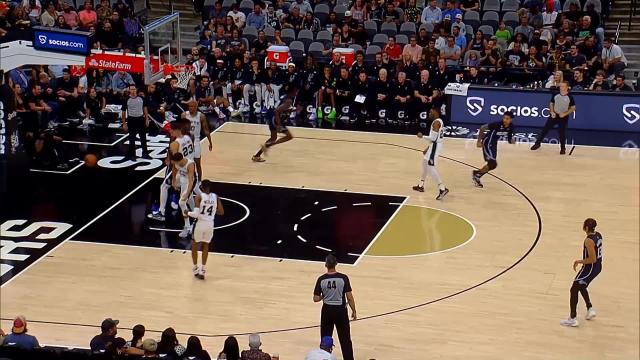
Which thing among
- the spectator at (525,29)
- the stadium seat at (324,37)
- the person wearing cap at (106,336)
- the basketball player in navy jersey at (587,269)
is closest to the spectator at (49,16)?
the stadium seat at (324,37)

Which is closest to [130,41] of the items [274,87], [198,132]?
[274,87]

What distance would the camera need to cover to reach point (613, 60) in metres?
27.2

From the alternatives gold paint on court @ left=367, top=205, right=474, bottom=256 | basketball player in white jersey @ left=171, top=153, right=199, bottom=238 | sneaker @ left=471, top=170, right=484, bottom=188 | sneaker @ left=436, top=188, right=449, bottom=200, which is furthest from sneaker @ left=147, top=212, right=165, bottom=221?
sneaker @ left=471, top=170, right=484, bottom=188

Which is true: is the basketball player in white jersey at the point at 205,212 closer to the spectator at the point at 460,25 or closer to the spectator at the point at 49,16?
the spectator at the point at 460,25

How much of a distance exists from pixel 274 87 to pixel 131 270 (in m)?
10.3

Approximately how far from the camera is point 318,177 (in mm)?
22625

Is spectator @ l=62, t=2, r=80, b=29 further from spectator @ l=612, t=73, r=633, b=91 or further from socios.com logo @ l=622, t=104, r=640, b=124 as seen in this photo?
socios.com logo @ l=622, t=104, r=640, b=124

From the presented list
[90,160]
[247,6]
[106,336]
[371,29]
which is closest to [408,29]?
[371,29]

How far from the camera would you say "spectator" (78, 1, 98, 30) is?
29812 millimetres

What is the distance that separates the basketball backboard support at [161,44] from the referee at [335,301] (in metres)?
10.7

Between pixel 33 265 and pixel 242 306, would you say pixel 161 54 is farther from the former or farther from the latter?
pixel 242 306

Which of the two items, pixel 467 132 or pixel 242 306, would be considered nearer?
pixel 242 306

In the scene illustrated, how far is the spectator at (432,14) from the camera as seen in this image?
29250mm

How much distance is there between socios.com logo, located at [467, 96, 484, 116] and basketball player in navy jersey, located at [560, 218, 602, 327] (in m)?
10.4
